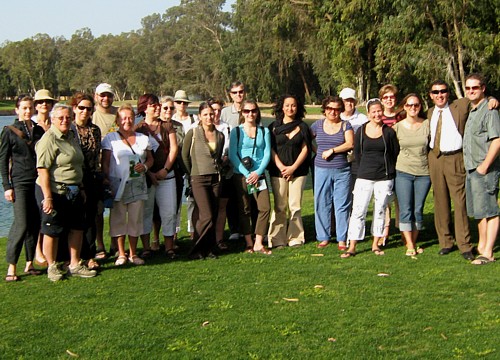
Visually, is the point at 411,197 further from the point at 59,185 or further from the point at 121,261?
the point at 59,185

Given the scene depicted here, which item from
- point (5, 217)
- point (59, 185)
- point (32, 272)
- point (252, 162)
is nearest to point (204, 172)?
point (252, 162)

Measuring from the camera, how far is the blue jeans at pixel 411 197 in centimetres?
752

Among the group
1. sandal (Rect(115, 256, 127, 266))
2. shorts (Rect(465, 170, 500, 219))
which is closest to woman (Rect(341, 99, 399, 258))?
shorts (Rect(465, 170, 500, 219))

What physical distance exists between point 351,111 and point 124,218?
318 cm

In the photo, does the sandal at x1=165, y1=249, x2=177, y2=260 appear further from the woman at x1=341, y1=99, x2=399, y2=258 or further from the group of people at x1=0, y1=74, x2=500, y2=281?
the woman at x1=341, y1=99, x2=399, y2=258

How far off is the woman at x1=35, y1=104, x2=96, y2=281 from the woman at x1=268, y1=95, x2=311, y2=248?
2.44m

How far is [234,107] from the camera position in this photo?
29.1 ft

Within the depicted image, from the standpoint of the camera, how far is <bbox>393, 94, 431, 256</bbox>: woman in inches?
294

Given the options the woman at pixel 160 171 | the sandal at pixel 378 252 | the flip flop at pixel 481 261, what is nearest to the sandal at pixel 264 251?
the woman at pixel 160 171

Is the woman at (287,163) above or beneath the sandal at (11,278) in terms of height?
above

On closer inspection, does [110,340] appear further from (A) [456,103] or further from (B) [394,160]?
(A) [456,103]

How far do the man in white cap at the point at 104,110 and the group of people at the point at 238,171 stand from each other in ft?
0.05

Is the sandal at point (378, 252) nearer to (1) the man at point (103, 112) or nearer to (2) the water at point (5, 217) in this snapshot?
(1) the man at point (103, 112)

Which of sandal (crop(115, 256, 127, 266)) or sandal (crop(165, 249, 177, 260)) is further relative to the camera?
sandal (crop(165, 249, 177, 260))
